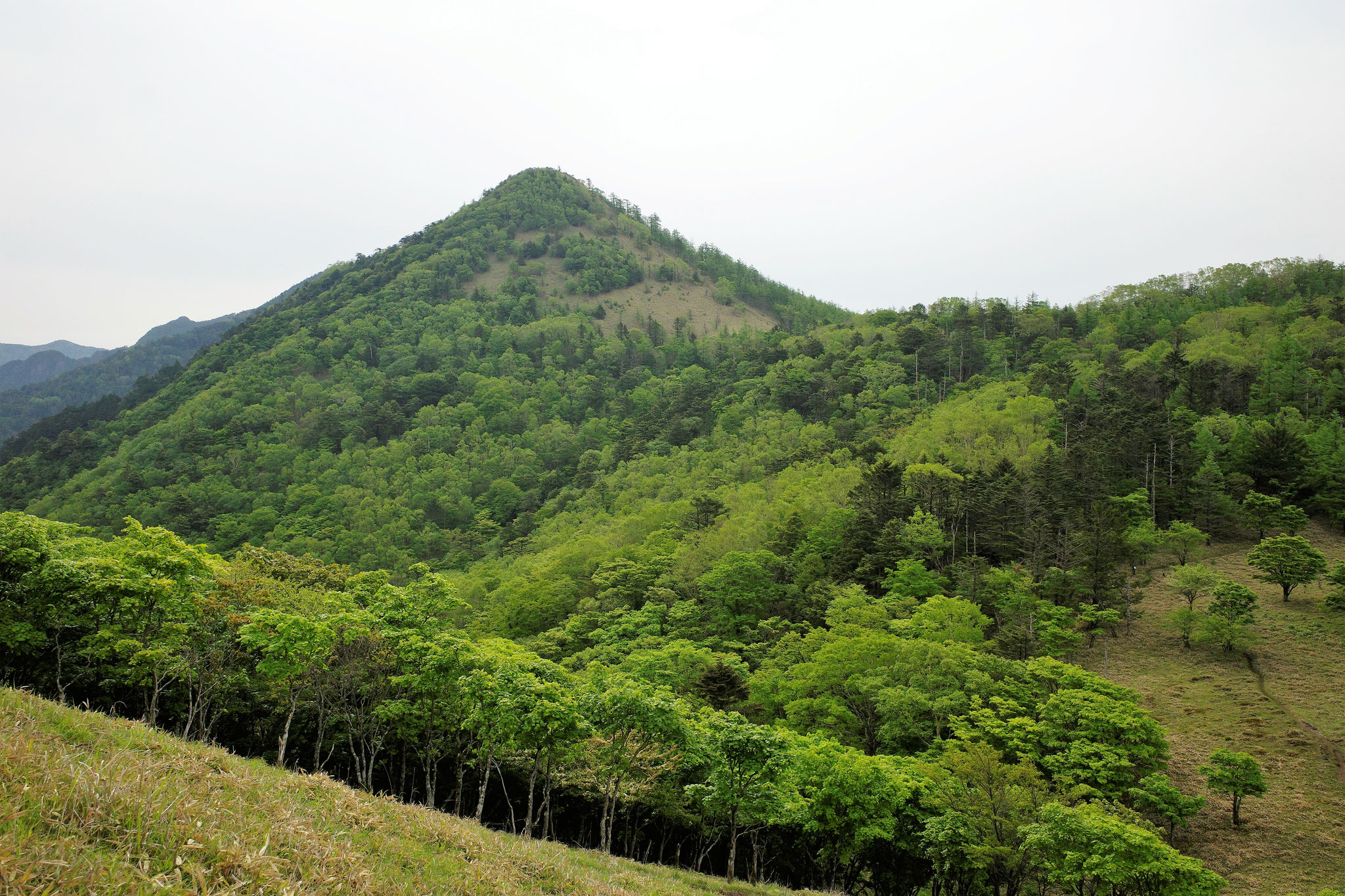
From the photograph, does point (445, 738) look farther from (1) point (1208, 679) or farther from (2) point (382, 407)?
(2) point (382, 407)

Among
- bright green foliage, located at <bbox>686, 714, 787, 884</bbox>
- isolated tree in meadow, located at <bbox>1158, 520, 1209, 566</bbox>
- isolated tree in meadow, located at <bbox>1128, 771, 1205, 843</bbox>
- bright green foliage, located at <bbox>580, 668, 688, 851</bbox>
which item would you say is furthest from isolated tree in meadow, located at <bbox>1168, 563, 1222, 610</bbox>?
bright green foliage, located at <bbox>580, 668, 688, 851</bbox>

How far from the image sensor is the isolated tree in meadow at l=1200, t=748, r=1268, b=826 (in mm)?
26266

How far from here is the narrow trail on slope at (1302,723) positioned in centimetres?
2803

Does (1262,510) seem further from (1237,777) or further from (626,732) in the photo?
(626,732)

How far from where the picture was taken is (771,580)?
174ft

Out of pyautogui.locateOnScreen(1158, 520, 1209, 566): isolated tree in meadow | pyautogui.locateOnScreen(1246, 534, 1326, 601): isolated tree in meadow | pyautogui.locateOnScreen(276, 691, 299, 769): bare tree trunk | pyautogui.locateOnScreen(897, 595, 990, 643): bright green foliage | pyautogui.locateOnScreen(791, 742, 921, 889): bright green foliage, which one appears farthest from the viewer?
pyautogui.locateOnScreen(1158, 520, 1209, 566): isolated tree in meadow

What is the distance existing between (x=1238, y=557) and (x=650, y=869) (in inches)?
2039

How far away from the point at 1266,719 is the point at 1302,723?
1.25m

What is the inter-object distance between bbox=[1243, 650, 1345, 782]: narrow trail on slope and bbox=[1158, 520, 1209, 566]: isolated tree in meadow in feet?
35.1

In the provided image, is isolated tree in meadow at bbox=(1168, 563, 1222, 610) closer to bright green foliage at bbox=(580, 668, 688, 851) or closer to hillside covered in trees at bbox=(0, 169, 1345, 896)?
hillside covered in trees at bbox=(0, 169, 1345, 896)

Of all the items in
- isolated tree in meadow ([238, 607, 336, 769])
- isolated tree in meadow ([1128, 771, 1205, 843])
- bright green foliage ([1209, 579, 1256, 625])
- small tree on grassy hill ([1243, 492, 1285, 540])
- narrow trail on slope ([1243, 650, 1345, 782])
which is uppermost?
small tree on grassy hill ([1243, 492, 1285, 540])

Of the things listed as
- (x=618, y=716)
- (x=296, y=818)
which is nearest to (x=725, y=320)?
(x=618, y=716)

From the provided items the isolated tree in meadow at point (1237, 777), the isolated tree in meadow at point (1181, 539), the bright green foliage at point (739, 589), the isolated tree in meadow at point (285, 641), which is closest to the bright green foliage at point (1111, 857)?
the isolated tree in meadow at point (1237, 777)

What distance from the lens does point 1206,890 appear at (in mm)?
20000
